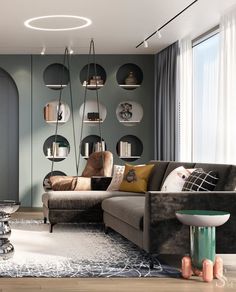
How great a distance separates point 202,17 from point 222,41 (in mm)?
379

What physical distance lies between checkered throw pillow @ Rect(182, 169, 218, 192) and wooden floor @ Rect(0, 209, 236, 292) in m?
0.97

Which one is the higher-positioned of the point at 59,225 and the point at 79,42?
the point at 79,42

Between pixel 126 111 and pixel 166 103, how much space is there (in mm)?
968

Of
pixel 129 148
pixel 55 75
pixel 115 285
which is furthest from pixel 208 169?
pixel 55 75

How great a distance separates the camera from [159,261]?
4.91 meters

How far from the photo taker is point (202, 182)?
5.06 m

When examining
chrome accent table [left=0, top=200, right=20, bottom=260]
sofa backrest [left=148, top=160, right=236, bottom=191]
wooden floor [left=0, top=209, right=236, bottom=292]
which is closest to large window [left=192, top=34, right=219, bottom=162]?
sofa backrest [left=148, top=160, right=236, bottom=191]

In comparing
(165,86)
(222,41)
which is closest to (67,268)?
(222,41)

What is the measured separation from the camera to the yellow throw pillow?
6840 millimetres

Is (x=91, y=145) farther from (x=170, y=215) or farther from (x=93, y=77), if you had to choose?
(x=170, y=215)

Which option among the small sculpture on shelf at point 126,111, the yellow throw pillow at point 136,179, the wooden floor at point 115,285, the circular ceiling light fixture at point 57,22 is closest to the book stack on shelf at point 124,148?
the small sculpture on shelf at point 126,111

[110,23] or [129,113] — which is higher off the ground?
[110,23]

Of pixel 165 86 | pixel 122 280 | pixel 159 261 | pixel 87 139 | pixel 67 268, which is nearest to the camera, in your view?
pixel 122 280

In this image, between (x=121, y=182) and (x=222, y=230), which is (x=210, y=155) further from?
(x=222, y=230)
